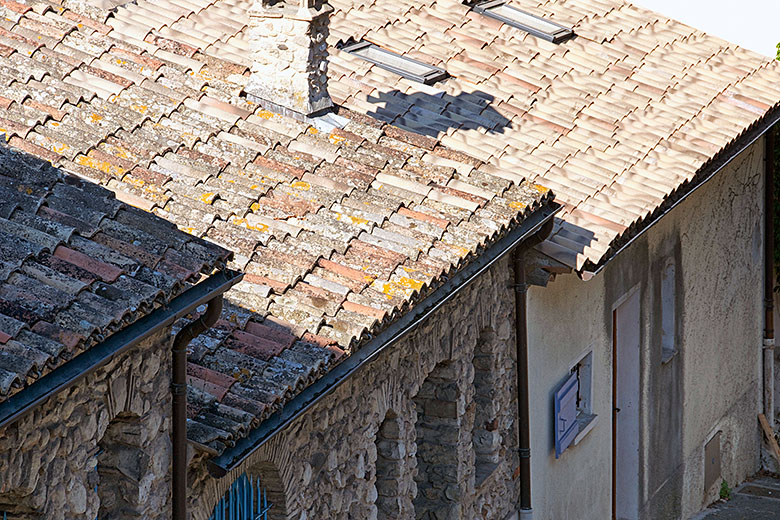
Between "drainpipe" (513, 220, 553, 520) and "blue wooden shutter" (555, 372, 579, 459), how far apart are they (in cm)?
45

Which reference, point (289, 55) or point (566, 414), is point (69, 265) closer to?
point (289, 55)

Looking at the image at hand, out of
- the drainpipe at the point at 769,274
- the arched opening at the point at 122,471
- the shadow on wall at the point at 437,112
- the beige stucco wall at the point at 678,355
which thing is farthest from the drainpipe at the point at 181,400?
the drainpipe at the point at 769,274

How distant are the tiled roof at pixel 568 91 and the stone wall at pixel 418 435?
0.88 meters

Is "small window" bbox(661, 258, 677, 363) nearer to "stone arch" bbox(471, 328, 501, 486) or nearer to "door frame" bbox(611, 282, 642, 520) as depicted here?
"door frame" bbox(611, 282, 642, 520)

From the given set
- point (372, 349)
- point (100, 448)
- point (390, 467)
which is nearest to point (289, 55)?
point (372, 349)

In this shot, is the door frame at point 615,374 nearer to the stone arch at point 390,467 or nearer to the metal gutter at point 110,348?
the stone arch at point 390,467

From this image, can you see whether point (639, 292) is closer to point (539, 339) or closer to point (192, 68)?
point (539, 339)

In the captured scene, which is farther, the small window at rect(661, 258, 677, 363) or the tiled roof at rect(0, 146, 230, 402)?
the small window at rect(661, 258, 677, 363)

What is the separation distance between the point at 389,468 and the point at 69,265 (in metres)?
3.17

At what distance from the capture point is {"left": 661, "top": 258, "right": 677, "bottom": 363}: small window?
12305mm

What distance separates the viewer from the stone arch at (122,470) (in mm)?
5395

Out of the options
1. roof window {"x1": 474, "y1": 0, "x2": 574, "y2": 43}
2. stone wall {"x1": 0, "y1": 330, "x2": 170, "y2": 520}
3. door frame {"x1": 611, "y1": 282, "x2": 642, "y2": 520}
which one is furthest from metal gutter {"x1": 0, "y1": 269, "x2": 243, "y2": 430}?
roof window {"x1": 474, "y1": 0, "x2": 574, "y2": 43}

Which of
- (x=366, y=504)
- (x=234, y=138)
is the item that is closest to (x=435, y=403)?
(x=366, y=504)

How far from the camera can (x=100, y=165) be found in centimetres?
702
